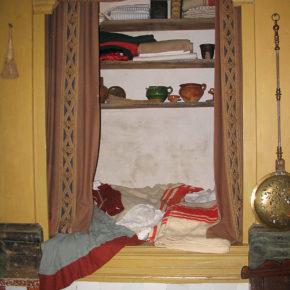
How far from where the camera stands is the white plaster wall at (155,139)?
91.3 inches

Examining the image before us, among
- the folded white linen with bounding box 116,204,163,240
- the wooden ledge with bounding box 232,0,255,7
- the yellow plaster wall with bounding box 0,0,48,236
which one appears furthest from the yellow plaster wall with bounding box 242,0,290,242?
the yellow plaster wall with bounding box 0,0,48,236

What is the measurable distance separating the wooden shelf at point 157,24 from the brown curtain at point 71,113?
1.35 feet

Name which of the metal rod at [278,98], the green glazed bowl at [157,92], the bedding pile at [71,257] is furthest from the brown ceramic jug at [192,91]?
the bedding pile at [71,257]

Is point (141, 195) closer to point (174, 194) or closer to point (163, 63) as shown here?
point (174, 194)

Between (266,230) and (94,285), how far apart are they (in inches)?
38.6

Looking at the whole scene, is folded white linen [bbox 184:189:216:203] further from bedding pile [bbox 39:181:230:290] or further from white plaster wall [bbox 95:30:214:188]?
white plaster wall [bbox 95:30:214:188]

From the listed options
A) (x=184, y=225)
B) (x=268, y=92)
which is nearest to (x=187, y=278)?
(x=184, y=225)

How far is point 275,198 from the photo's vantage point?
132 centimetres

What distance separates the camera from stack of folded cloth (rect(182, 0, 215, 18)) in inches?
74.3

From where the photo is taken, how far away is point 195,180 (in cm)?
234

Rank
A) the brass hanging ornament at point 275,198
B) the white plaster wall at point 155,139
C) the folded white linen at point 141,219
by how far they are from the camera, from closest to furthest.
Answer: the brass hanging ornament at point 275,198
the folded white linen at point 141,219
the white plaster wall at point 155,139

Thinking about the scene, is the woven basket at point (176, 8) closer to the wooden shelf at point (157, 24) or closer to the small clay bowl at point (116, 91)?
the wooden shelf at point (157, 24)

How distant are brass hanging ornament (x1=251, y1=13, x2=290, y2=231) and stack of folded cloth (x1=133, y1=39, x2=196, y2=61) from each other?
72 centimetres

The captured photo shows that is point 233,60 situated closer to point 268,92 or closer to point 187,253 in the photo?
point 268,92
